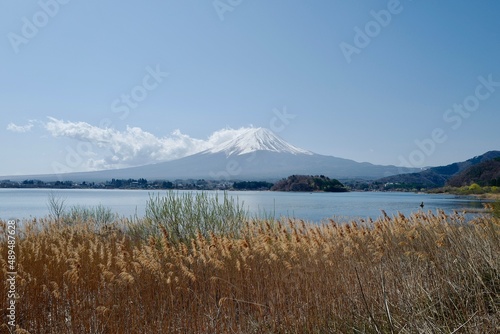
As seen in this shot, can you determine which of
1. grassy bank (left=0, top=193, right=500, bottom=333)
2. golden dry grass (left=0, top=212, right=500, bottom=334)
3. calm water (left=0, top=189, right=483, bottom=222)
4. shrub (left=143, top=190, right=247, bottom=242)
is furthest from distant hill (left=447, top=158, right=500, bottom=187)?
golden dry grass (left=0, top=212, right=500, bottom=334)

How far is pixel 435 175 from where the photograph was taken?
10162 centimetres

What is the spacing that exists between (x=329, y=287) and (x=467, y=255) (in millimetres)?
1784

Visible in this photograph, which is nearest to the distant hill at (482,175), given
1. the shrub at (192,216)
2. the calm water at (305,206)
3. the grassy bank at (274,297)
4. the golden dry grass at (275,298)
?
the calm water at (305,206)

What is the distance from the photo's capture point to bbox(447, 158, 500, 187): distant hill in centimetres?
6664

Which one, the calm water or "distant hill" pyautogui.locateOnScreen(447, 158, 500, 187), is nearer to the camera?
the calm water

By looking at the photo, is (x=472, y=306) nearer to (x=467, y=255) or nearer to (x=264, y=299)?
(x=467, y=255)

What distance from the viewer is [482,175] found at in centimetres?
6931

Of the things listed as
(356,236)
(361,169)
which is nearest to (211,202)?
(356,236)

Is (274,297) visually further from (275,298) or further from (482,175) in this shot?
(482,175)

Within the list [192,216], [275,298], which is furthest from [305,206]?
[275,298]

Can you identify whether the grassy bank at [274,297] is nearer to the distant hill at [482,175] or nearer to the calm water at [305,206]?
the calm water at [305,206]

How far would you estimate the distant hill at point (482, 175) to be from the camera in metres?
66.6

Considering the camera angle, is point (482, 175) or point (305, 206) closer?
point (305, 206)

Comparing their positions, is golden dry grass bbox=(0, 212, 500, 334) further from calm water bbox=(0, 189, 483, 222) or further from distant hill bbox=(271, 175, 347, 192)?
distant hill bbox=(271, 175, 347, 192)
